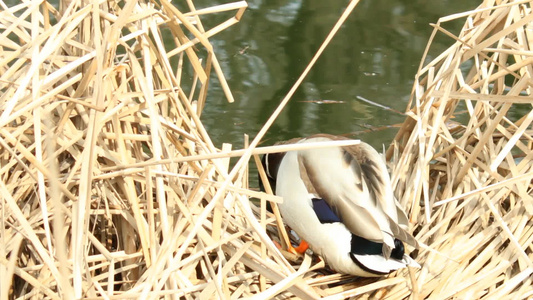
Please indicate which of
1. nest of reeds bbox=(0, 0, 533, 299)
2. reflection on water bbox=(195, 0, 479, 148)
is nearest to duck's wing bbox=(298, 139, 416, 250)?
nest of reeds bbox=(0, 0, 533, 299)

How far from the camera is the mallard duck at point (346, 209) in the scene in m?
2.54

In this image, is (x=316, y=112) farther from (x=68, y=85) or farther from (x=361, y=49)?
(x=68, y=85)

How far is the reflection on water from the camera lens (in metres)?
5.17

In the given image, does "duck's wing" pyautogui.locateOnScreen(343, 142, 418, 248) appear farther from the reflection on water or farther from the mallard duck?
the reflection on water

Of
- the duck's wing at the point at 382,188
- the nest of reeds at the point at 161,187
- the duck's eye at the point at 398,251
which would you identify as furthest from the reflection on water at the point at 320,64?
the duck's eye at the point at 398,251

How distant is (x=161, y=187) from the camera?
87.5 inches

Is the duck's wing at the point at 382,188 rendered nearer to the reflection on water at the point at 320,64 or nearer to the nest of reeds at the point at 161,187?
the nest of reeds at the point at 161,187

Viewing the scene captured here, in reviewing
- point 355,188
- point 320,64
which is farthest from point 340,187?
point 320,64

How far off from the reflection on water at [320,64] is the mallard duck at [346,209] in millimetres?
1920

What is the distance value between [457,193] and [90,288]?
145 centimetres

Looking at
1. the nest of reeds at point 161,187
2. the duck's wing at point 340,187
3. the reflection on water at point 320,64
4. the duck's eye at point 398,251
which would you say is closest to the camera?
the nest of reeds at point 161,187

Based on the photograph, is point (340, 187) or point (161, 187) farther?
point (340, 187)

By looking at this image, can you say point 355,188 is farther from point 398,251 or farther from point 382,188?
point 398,251

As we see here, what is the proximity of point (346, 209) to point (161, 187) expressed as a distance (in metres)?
0.75
